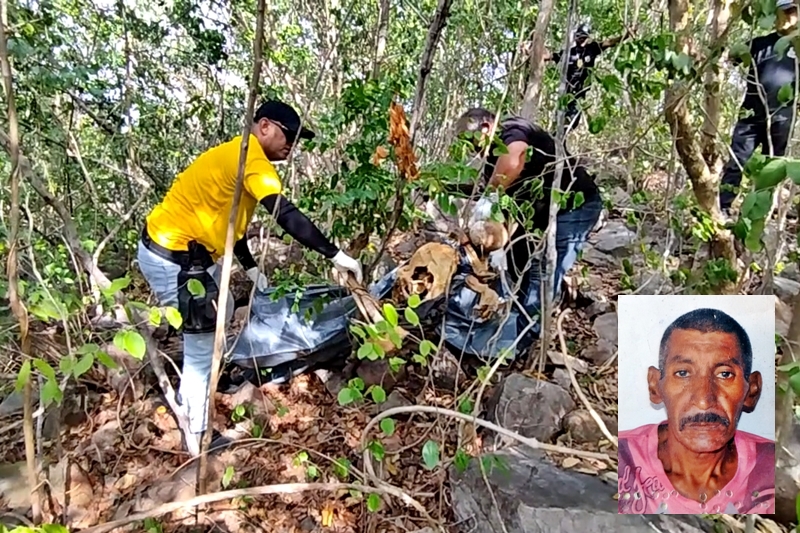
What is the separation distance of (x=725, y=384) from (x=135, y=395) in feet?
7.89

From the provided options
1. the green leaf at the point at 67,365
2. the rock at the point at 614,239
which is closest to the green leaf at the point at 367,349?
the green leaf at the point at 67,365

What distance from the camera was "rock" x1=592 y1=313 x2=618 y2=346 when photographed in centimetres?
282

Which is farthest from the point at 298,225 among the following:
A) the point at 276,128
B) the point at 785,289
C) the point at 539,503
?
the point at 785,289

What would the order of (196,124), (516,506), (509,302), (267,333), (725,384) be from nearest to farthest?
1. (725,384)
2. (516,506)
3. (509,302)
4. (267,333)
5. (196,124)

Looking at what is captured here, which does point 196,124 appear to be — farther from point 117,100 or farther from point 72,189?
point 72,189

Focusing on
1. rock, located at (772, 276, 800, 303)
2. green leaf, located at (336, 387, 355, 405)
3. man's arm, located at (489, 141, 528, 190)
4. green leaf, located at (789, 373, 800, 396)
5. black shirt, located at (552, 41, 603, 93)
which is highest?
black shirt, located at (552, 41, 603, 93)

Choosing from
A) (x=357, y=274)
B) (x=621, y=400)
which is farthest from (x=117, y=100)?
(x=621, y=400)

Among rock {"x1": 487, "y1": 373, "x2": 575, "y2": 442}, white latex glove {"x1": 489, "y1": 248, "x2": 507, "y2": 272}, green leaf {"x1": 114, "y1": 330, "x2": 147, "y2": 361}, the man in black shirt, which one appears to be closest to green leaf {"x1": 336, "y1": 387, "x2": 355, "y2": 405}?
green leaf {"x1": 114, "y1": 330, "x2": 147, "y2": 361}

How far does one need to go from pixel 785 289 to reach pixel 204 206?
2972mm

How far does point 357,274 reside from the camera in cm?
228

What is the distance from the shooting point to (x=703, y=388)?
958mm

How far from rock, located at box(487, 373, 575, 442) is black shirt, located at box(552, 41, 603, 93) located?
1230mm

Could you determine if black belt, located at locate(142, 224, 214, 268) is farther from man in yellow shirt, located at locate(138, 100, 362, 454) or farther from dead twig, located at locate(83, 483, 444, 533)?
dead twig, located at locate(83, 483, 444, 533)

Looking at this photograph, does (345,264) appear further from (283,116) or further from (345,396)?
(345,396)
